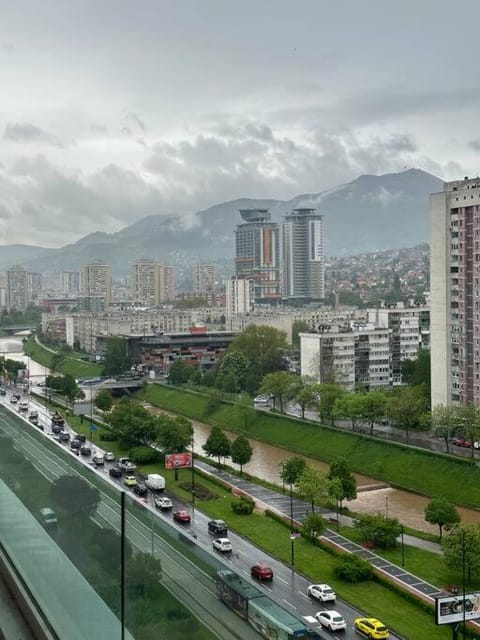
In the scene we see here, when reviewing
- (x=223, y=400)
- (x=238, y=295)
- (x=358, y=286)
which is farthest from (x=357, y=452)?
(x=358, y=286)

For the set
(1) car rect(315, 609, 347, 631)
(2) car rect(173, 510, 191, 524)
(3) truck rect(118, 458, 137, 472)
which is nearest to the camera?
(1) car rect(315, 609, 347, 631)

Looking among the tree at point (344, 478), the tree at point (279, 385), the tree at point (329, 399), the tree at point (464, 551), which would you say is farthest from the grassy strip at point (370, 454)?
the tree at point (464, 551)

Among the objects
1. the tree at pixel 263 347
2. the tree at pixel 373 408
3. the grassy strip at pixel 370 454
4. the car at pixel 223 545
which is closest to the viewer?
the car at pixel 223 545

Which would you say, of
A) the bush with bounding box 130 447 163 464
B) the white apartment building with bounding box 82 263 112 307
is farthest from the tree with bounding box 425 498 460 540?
the white apartment building with bounding box 82 263 112 307

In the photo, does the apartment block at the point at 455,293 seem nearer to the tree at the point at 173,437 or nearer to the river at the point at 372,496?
the river at the point at 372,496

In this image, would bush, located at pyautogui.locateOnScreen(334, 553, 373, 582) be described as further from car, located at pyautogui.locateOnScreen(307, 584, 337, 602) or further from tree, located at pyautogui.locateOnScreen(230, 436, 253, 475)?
tree, located at pyautogui.locateOnScreen(230, 436, 253, 475)

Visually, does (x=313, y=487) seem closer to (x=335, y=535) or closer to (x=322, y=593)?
(x=335, y=535)

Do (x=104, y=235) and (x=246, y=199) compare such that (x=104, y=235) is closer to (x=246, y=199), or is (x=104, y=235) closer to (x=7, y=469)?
(x=246, y=199)

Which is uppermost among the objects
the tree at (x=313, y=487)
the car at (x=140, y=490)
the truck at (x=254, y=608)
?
the truck at (x=254, y=608)
